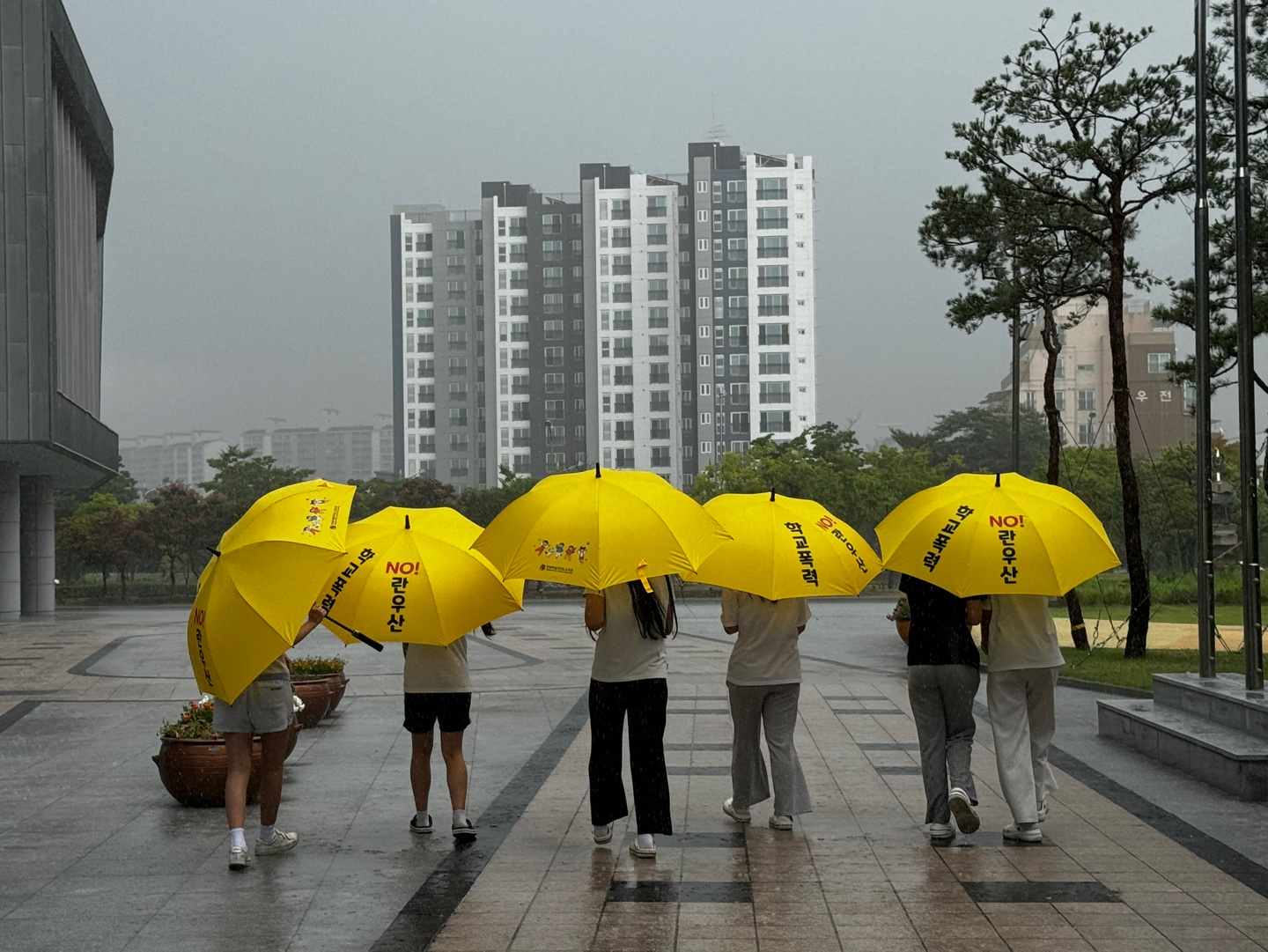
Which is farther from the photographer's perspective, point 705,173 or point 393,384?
point 393,384

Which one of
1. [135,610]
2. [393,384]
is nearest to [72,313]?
[135,610]

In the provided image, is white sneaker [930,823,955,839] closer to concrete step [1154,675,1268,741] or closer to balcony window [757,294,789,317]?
concrete step [1154,675,1268,741]

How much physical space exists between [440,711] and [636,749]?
113cm

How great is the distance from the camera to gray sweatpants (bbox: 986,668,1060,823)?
26.2ft

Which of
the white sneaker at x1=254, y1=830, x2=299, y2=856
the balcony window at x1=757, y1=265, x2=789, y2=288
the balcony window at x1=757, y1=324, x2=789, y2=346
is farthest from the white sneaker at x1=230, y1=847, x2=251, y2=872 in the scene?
the balcony window at x1=757, y1=265, x2=789, y2=288

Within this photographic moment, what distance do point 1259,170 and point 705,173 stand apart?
9440cm

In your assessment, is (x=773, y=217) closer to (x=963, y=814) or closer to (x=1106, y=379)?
(x=1106, y=379)

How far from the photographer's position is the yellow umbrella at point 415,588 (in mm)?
7816

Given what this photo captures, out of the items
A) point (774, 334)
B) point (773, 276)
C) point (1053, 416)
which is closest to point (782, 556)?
point (1053, 416)

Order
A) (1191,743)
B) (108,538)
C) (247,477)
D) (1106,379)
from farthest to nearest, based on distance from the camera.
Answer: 1. (1106,379)
2. (247,477)
3. (108,538)
4. (1191,743)

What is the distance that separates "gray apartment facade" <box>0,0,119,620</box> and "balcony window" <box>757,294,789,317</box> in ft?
Result: 228

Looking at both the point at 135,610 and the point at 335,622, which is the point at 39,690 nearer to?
the point at 335,622

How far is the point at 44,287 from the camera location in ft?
106

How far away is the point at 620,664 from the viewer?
25.3 feet
